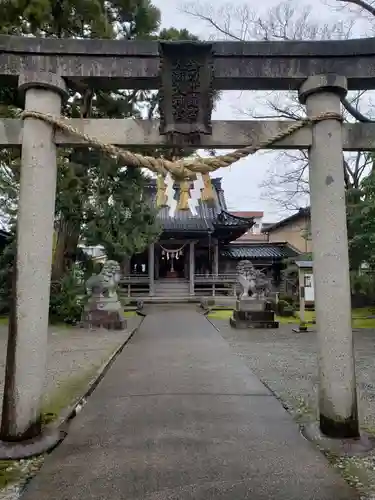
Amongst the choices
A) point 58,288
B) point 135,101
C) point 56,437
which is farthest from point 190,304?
point 56,437

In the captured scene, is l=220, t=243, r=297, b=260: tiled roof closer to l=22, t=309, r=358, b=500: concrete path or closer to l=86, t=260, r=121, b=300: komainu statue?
l=86, t=260, r=121, b=300: komainu statue

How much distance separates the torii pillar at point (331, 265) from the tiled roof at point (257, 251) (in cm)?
2418

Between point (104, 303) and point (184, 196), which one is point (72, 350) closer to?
point (104, 303)

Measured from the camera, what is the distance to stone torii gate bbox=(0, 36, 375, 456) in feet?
11.6

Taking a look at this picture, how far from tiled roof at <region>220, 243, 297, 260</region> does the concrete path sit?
72.4ft

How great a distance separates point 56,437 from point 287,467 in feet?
6.82

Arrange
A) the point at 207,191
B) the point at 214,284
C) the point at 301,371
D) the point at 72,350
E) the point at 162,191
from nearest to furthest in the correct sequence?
1. the point at 162,191
2. the point at 207,191
3. the point at 301,371
4. the point at 72,350
5. the point at 214,284

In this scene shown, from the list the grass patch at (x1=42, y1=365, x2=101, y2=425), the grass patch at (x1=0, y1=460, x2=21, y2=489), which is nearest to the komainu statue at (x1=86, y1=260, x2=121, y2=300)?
the grass patch at (x1=42, y1=365, x2=101, y2=425)

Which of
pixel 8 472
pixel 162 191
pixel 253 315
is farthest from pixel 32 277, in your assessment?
pixel 253 315

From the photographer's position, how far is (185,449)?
11.3 ft

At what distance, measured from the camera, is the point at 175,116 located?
3723 mm

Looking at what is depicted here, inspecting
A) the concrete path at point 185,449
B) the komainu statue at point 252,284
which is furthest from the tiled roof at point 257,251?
the concrete path at point 185,449

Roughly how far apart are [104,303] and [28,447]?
10336mm

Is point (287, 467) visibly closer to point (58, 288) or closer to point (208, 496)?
point (208, 496)
